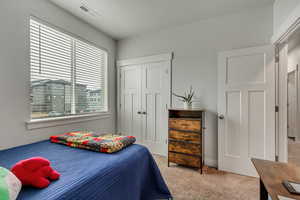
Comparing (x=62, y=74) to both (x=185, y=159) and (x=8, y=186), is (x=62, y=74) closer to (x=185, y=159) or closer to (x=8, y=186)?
(x=8, y=186)

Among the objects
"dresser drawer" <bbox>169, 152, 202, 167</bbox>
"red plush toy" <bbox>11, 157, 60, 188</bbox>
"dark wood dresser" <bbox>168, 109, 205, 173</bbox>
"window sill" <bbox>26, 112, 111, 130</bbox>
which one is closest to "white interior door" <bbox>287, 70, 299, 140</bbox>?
"dark wood dresser" <bbox>168, 109, 205, 173</bbox>

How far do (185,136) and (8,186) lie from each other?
2.09m

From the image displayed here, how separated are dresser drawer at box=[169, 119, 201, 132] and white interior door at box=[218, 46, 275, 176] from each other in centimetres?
43

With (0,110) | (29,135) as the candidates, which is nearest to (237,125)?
(29,135)

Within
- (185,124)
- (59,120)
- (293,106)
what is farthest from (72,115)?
(293,106)

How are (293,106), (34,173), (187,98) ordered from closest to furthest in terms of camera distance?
(34,173) → (187,98) → (293,106)

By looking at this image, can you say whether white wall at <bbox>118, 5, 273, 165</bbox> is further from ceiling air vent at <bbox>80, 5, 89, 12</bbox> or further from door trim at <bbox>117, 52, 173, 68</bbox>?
ceiling air vent at <bbox>80, 5, 89, 12</bbox>

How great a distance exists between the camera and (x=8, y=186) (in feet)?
2.40

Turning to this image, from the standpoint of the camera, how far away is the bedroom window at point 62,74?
1985 mm

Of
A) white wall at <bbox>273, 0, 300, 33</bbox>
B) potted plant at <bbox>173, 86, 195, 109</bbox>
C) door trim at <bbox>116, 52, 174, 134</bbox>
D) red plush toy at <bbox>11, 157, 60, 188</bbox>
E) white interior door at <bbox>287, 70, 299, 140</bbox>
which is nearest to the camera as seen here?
red plush toy at <bbox>11, 157, 60, 188</bbox>

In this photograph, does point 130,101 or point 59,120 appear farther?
point 130,101

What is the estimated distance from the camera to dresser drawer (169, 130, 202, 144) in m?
2.27

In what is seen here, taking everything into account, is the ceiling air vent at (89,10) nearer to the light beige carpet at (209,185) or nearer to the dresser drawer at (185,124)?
the dresser drawer at (185,124)

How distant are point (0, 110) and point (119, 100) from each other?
202 centimetres
